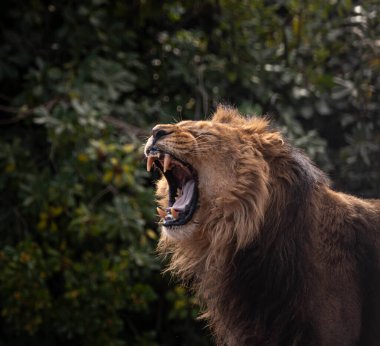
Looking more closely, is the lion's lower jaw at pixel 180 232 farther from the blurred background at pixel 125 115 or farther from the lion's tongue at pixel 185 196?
the blurred background at pixel 125 115

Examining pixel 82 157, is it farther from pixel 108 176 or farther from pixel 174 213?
pixel 174 213

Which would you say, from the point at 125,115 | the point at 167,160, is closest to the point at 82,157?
the point at 125,115

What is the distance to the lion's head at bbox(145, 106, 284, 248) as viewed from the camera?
3127mm

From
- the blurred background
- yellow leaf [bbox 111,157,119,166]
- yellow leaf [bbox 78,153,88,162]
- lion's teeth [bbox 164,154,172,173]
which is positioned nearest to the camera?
lion's teeth [bbox 164,154,172,173]

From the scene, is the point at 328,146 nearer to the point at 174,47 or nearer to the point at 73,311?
the point at 174,47

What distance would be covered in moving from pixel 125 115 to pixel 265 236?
2.74 meters

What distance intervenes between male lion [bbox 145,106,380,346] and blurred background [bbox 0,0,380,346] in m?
1.88

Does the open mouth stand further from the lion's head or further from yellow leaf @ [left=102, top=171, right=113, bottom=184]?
yellow leaf @ [left=102, top=171, right=113, bottom=184]

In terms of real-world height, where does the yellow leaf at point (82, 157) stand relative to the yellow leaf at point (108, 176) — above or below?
above

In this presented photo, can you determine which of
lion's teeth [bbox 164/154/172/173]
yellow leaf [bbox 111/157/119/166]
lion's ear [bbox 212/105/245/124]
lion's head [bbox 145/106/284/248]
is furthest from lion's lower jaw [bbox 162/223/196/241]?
yellow leaf [bbox 111/157/119/166]

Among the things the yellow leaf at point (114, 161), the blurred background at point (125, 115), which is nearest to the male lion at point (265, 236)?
the yellow leaf at point (114, 161)

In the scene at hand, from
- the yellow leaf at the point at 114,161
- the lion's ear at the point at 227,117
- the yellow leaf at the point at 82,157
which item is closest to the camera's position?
the lion's ear at the point at 227,117

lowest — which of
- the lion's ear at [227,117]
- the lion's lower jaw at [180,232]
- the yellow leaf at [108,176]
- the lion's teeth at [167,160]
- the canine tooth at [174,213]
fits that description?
the yellow leaf at [108,176]

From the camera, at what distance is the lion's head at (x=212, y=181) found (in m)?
3.13
